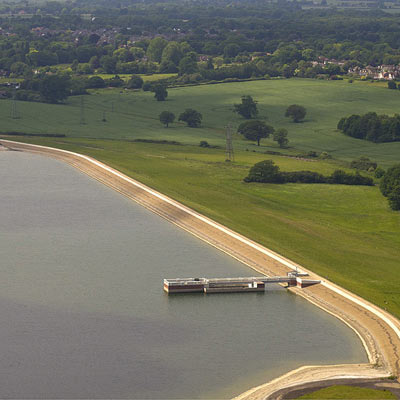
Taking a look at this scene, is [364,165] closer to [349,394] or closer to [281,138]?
[281,138]

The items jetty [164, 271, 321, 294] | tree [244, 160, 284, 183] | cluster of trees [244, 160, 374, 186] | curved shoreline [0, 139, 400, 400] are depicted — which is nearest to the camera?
curved shoreline [0, 139, 400, 400]

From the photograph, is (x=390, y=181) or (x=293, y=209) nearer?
(x=293, y=209)

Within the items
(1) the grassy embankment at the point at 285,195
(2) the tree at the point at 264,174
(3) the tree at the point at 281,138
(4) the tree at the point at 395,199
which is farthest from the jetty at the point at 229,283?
(3) the tree at the point at 281,138

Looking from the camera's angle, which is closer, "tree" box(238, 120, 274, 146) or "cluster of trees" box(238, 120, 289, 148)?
"cluster of trees" box(238, 120, 289, 148)

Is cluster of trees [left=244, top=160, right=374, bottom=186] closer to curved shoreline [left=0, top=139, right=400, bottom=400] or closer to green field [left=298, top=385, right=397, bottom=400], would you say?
curved shoreline [left=0, top=139, right=400, bottom=400]

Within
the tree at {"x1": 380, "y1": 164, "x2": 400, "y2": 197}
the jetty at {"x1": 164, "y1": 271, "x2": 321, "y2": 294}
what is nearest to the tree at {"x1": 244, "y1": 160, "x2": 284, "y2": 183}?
the tree at {"x1": 380, "y1": 164, "x2": 400, "y2": 197}

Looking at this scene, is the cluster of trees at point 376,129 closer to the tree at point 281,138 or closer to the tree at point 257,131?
the tree at point 281,138

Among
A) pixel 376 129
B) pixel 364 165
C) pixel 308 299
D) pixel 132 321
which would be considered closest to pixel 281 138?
pixel 376 129
